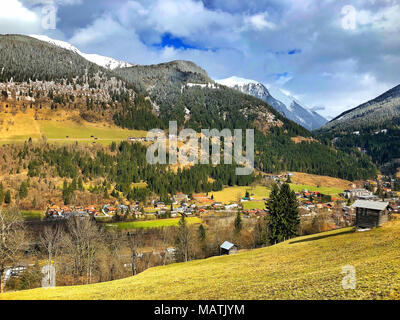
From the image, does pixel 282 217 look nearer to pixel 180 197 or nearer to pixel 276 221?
pixel 276 221

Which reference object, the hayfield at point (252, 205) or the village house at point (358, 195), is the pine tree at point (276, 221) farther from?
the village house at point (358, 195)

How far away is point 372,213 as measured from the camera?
43562 mm

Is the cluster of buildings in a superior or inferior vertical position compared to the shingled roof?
inferior

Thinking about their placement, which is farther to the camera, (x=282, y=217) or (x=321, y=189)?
(x=321, y=189)

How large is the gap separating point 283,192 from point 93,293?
49.4 meters

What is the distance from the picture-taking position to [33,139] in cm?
17262

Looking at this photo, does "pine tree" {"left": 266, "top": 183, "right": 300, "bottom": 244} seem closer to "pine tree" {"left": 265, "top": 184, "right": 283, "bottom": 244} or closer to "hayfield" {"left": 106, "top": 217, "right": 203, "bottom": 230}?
"pine tree" {"left": 265, "top": 184, "right": 283, "bottom": 244}

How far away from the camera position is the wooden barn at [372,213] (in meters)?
42.9

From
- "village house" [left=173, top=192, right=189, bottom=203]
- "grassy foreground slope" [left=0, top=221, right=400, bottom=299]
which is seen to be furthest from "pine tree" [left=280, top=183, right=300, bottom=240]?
"village house" [left=173, top=192, right=189, bottom=203]

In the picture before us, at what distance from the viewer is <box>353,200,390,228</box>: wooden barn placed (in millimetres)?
42906

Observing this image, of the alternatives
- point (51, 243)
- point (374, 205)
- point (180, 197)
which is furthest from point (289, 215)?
point (180, 197)

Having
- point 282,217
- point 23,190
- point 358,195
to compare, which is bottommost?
point 358,195
